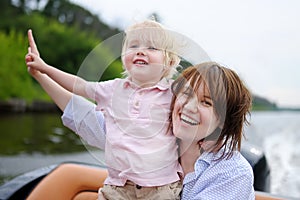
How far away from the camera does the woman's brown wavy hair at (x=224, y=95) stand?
3.70ft

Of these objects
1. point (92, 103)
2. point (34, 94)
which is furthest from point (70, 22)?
point (92, 103)

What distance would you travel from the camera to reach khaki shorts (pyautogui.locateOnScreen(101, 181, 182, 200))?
1.15 m

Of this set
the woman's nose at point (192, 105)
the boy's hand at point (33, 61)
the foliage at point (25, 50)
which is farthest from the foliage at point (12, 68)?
the woman's nose at point (192, 105)

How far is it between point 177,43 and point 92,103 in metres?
0.29

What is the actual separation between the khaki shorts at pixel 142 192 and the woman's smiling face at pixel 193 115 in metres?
0.13

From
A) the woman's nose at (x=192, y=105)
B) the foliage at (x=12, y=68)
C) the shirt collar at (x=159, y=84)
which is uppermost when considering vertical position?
the shirt collar at (x=159, y=84)

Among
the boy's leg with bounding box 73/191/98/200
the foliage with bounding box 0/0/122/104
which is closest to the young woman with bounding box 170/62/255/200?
the boy's leg with bounding box 73/191/98/200

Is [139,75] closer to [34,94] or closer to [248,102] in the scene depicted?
[248,102]

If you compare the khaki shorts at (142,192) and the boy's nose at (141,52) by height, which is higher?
the boy's nose at (141,52)

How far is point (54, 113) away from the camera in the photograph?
45.3ft

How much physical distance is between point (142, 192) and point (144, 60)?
1.00ft

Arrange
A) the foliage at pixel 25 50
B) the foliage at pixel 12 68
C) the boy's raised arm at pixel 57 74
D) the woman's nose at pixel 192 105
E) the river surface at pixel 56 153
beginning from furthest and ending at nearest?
1. the foliage at pixel 12 68
2. the foliage at pixel 25 50
3. the river surface at pixel 56 153
4. the boy's raised arm at pixel 57 74
5. the woman's nose at pixel 192 105

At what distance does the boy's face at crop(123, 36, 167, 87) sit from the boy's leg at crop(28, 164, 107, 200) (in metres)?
0.83

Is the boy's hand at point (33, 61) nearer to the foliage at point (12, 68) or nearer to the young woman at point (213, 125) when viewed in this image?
the young woman at point (213, 125)
